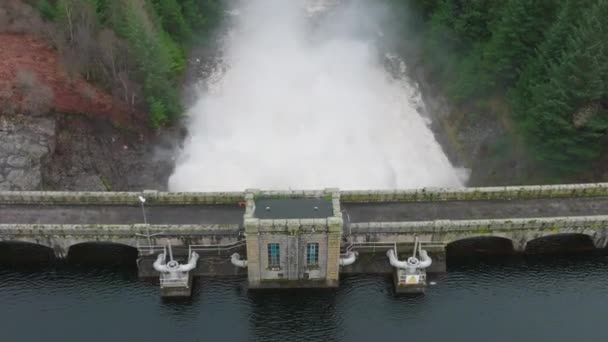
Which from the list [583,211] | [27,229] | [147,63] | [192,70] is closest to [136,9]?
[147,63]

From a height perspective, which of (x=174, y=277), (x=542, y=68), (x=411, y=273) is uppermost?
(x=542, y=68)

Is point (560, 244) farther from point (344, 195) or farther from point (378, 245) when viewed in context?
point (344, 195)

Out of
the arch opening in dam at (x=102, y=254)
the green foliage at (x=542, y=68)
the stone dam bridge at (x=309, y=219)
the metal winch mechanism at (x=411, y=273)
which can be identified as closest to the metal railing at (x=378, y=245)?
the stone dam bridge at (x=309, y=219)

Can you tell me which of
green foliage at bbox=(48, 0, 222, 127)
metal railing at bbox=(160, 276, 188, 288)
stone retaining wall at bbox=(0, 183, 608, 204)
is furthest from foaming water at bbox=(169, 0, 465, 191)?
metal railing at bbox=(160, 276, 188, 288)

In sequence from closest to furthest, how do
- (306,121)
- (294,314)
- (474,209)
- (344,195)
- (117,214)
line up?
(294,314) → (117,214) → (344,195) → (474,209) → (306,121)

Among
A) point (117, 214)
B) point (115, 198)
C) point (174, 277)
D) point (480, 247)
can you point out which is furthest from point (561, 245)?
point (115, 198)

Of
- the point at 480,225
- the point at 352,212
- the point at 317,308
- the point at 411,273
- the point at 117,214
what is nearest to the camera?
the point at 317,308

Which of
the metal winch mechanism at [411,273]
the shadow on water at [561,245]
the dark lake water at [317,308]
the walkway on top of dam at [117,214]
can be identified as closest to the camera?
the dark lake water at [317,308]

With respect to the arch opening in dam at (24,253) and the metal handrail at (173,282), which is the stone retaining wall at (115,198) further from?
the metal handrail at (173,282)
